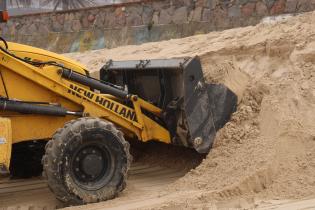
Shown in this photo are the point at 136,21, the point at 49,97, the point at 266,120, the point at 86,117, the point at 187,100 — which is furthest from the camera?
the point at 136,21

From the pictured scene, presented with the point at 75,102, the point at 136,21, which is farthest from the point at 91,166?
the point at 136,21

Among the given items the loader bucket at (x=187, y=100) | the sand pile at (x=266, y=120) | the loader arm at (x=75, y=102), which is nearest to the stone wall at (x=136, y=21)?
the sand pile at (x=266, y=120)

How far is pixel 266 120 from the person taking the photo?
6.02 meters

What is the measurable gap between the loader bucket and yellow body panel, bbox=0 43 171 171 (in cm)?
32

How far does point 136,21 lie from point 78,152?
1105 cm

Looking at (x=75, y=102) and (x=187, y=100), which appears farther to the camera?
(x=187, y=100)

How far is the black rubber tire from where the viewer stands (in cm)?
511

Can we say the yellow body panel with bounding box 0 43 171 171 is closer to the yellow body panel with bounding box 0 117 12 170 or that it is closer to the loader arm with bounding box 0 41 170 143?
the loader arm with bounding box 0 41 170 143

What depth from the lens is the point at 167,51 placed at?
10062mm

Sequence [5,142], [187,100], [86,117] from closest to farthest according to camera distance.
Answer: [5,142] < [86,117] < [187,100]

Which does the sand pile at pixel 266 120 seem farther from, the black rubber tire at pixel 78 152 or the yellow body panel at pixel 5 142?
the yellow body panel at pixel 5 142

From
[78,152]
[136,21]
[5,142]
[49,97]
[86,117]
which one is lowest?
[78,152]

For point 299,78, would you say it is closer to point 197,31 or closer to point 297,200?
point 297,200

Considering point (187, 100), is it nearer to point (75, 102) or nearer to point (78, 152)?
point (75, 102)
